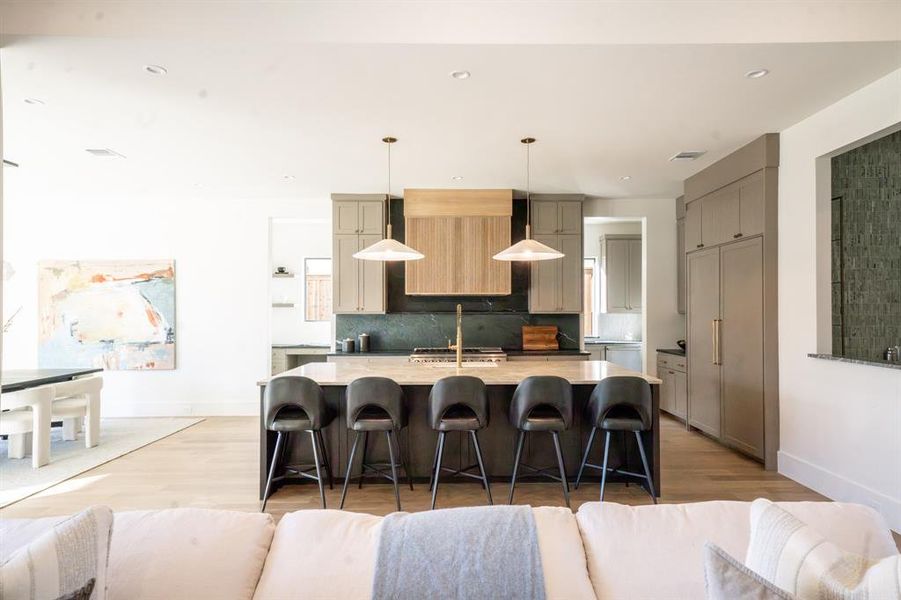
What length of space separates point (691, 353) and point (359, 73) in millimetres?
4415

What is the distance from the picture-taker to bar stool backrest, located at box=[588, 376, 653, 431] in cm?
328

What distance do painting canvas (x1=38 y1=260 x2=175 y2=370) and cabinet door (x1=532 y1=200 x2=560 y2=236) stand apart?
15.8 ft

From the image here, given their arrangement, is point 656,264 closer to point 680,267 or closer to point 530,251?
point 680,267

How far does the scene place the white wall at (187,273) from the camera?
6.41 m

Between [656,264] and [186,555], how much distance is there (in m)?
6.41

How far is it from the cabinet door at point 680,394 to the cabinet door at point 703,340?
0.45ft

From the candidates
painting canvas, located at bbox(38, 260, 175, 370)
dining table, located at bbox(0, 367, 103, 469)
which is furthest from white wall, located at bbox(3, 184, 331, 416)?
dining table, located at bbox(0, 367, 103, 469)

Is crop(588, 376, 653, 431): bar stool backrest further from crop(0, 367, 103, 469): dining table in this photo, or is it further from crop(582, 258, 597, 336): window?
crop(582, 258, 597, 336): window

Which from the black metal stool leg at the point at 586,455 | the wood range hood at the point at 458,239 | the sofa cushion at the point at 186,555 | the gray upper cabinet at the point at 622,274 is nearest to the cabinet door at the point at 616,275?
the gray upper cabinet at the point at 622,274

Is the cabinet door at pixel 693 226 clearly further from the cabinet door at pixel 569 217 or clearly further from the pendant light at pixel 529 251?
the pendant light at pixel 529 251

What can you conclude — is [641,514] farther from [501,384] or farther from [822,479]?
[822,479]

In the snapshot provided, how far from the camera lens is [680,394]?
574cm

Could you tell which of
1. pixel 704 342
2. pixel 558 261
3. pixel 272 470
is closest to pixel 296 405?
pixel 272 470

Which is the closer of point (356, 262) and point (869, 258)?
point (869, 258)
